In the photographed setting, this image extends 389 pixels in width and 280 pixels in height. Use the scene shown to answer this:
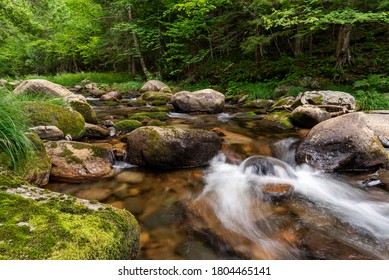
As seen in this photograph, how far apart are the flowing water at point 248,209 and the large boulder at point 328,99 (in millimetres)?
3286

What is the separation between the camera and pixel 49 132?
438cm

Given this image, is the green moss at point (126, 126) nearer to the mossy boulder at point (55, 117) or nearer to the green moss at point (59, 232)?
the mossy boulder at point (55, 117)

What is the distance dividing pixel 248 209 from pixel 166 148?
5.58ft

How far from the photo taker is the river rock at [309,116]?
244 inches

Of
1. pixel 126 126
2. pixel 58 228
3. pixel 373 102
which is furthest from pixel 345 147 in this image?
pixel 126 126

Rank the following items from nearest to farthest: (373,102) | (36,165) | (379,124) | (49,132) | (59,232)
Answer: (59,232) → (36,165) → (49,132) → (379,124) → (373,102)

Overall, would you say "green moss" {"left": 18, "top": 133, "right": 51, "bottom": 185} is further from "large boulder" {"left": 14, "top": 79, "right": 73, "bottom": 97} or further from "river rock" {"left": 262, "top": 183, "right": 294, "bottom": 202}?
"large boulder" {"left": 14, "top": 79, "right": 73, "bottom": 97}

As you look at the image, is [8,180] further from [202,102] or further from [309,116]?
[202,102]

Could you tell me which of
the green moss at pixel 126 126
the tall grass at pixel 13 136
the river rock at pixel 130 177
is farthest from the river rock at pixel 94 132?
the tall grass at pixel 13 136

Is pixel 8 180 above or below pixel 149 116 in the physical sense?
above

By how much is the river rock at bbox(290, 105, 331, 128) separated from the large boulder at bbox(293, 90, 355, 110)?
49.3 inches

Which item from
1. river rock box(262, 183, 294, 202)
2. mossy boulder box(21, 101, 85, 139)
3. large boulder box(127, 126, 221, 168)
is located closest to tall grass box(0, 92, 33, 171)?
mossy boulder box(21, 101, 85, 139)
